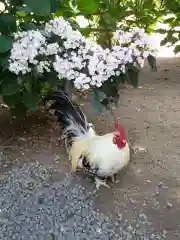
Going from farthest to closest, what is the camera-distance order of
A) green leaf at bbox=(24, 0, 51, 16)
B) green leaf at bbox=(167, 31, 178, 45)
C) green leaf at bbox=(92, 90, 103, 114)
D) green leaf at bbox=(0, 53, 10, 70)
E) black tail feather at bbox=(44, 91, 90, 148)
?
green leaf at bbox=(167, 31, 178, 45) → black tail feather at bbox=(44, 91, 90, 148) → green leaf at bbox=(0, 53, 10, 70) → green leaf at bbox=(92, 90, 103, 114) → green leaf at bbox=(24, 0, 51, 16)

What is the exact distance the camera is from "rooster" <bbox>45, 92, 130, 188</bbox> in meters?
2.25

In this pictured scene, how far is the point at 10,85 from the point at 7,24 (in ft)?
0.91

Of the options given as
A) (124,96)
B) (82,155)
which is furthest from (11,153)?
(124,96)

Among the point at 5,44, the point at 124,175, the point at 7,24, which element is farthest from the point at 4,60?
the point at 124,175

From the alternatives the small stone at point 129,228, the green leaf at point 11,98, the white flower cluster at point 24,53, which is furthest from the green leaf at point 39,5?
the small stone at point 129,228

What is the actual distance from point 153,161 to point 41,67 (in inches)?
34.1

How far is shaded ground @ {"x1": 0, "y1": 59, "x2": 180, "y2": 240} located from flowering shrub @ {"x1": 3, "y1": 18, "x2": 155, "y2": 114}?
1.63 feet

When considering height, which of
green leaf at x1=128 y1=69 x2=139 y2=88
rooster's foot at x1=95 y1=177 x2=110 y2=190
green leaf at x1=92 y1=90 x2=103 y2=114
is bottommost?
rooster's foot at x1=95 y1=177 x2=110 y2=190

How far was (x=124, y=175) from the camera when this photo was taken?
7.86ft

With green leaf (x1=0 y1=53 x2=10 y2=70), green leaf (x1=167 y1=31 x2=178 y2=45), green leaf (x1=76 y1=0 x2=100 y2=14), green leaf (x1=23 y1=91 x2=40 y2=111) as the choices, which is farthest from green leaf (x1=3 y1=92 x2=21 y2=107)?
green leaf (x1=167 y1=31 x2=178 y2=45)

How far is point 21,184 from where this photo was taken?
7.49ft

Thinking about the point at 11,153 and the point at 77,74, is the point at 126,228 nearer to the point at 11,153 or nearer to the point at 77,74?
the point at 77,74

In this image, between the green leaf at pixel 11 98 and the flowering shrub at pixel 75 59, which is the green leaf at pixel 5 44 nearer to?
the flowering shrub at pixel 75 59

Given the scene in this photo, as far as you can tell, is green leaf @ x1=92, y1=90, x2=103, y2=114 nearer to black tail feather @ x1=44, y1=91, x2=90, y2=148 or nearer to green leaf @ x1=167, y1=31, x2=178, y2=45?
black tail feather @ x1=44, y1=91, x2=90, y2=148
